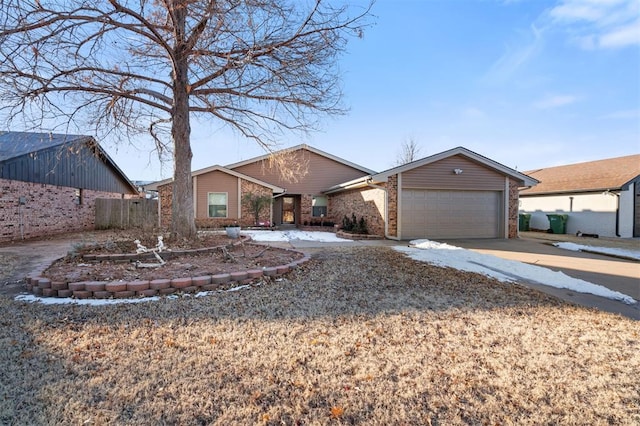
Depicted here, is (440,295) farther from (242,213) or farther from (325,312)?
(242,213)

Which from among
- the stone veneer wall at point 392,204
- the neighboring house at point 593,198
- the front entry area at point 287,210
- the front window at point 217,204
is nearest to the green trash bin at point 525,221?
the neighboring house at point 593,198

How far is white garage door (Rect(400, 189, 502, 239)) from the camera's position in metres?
11.6

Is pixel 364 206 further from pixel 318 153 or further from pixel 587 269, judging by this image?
pixel 587 269

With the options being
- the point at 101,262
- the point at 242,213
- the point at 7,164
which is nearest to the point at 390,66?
the point at 101,262

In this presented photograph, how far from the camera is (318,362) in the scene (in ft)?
8.30

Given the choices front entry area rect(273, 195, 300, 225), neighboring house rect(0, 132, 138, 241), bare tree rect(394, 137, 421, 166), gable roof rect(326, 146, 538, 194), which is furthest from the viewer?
bare tree rect(394, 137, 421, 166)

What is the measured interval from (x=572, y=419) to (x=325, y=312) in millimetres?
2353

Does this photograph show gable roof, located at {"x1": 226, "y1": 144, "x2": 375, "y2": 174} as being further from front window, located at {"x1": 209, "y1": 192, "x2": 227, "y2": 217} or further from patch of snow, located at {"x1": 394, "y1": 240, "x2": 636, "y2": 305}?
patch of snow, located at {"x1": 394, "y1": 240, "x2": 636, "y2": 305}

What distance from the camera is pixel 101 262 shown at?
539cm

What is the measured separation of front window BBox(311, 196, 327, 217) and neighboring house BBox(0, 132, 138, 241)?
10.8m

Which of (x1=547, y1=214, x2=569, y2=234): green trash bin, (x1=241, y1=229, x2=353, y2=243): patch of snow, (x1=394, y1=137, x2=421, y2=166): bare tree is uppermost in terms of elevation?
(x1=394, y1=137, x2=421, y2=166): bare tree

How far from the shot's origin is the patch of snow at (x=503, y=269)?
5058 mm

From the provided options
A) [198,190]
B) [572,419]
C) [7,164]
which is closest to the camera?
[572,419]

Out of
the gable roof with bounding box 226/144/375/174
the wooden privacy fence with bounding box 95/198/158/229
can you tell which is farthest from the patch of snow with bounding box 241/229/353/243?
the wooden privacy fence with bounding box 95/198/158/229
